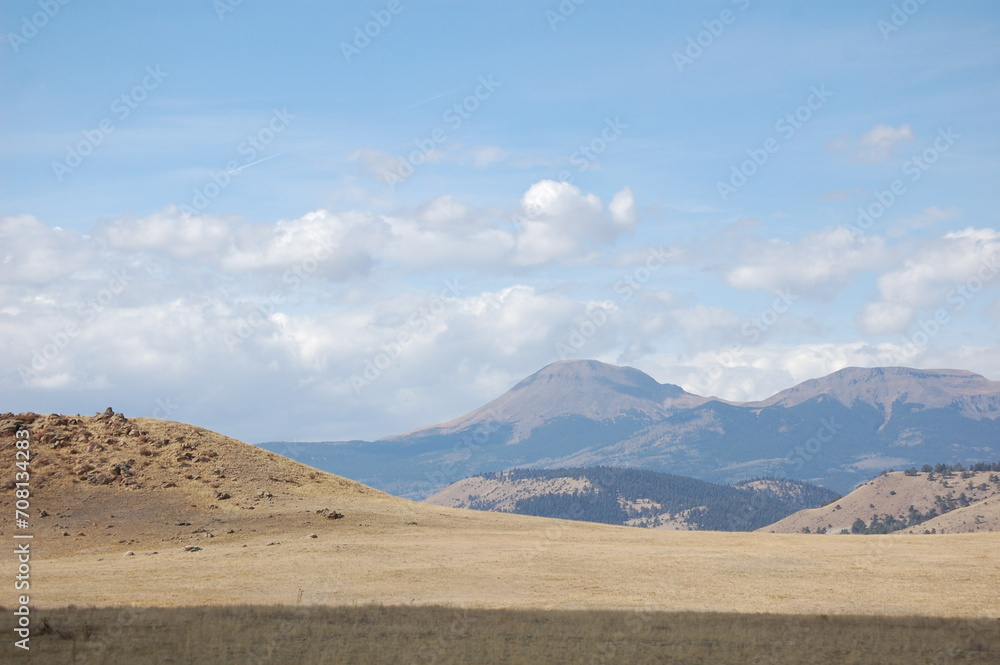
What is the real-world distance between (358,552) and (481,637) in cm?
2461

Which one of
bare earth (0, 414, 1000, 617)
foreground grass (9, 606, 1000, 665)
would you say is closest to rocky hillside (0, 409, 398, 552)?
bare earth (0, 414, 1000, 617)

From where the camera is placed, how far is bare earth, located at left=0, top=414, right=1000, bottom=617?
40281 mm

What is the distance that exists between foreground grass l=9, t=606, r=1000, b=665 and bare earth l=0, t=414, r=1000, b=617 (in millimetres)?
3417

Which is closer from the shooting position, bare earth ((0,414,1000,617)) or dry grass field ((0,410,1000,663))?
dry grass field ((0,410,1000,663))

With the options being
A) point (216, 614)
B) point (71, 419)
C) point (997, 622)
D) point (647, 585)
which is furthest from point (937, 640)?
point (71, 419)

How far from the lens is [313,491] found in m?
74.5

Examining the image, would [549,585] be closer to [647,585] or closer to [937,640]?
[647,585]

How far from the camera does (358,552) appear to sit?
176 ft

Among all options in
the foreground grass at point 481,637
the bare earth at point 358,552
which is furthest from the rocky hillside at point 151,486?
the foreground grass at point 481,637

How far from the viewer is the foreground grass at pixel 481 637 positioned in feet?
90.2

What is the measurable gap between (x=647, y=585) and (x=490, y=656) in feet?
59.8

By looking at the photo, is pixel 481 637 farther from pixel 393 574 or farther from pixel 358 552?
pixel 358 552

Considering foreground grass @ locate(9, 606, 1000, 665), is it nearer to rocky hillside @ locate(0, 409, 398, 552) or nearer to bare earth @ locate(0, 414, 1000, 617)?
bare earth @ locate(0, 414, 1000, 617)

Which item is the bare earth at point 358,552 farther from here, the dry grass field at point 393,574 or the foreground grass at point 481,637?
the foreground grass at point 481,637
